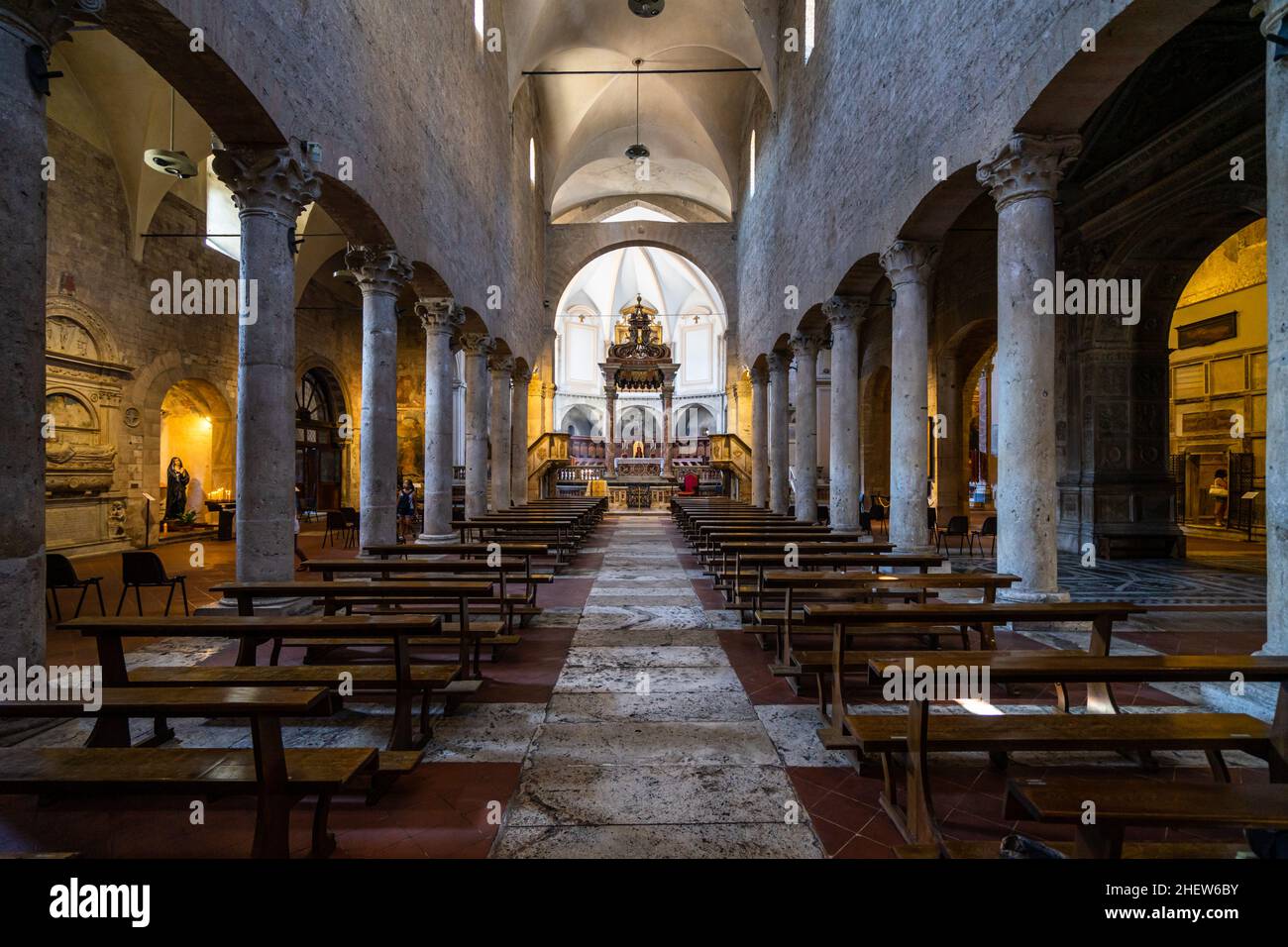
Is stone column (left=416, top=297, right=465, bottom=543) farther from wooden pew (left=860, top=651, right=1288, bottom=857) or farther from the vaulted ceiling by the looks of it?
wooden pew (left=860, top=651, right=1288, bottom=857)

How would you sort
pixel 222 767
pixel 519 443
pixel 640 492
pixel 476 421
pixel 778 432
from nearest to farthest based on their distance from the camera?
pixel 222 767, pixel 476 421, pixel 778 432, pixel 519 443, pixel 640 492

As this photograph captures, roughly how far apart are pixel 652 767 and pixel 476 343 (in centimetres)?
1303

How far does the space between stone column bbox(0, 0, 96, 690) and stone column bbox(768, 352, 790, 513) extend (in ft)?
47.9

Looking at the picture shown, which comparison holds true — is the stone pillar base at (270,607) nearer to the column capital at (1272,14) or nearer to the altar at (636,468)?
the column capital at (1272,14)

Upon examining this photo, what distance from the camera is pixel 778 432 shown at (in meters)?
17.2

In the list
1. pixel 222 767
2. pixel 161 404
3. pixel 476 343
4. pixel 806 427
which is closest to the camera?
pixel 222 767

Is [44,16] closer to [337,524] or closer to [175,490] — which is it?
[337,524]

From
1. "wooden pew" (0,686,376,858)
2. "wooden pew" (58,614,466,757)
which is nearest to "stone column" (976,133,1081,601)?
"wooden pew" (58,614,466,757)

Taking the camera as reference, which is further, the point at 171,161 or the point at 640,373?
the point at 640,373

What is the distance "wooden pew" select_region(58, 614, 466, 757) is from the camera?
3053 mm

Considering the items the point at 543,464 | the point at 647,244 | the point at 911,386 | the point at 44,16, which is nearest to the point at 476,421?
the point at 911,386

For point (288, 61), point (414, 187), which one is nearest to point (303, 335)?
point (414, 187)

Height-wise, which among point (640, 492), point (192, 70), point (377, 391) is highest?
point (192, 70)

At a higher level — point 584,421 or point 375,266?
point 584,421
